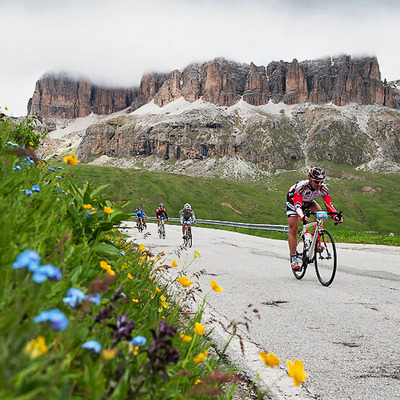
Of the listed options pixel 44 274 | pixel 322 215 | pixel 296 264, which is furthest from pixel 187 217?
pixel 44 274

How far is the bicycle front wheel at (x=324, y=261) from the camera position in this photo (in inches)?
254

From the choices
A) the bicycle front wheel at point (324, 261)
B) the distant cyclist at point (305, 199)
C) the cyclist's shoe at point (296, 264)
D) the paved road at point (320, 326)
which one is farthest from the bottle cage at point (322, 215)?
the paved road at point (320, 326)

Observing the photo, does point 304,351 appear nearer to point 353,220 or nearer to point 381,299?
point 381,299

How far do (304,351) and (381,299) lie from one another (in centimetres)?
298

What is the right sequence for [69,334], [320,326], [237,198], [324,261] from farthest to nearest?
[237,198] → [324,261] → [320,326] → [69,334]

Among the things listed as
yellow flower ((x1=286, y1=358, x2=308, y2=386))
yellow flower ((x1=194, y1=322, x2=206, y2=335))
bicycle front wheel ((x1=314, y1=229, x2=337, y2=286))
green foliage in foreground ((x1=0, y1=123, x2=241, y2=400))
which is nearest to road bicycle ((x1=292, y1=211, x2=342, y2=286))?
bicycle front wheel ((x1=314, y1=229, x2=337, y2=286))

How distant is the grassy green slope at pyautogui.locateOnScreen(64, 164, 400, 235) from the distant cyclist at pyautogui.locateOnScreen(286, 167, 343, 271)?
318ft

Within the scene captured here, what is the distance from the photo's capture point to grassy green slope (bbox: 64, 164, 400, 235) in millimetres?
114631

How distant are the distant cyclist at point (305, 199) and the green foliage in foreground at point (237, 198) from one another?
95959 mm

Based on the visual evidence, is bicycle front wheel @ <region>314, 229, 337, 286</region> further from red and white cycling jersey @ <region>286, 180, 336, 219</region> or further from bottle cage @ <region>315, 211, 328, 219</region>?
red and white cycling jersey @ <region>286, 180, 336, 219</region>

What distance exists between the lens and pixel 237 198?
13375cm

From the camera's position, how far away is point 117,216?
3260 millimetres

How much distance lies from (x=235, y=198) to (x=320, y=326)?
428ft

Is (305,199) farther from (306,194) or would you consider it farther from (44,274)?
(44,274)
